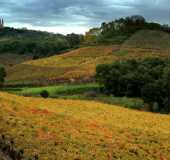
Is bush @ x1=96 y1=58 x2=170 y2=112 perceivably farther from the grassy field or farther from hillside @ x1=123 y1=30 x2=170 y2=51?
hillside @ x1=123 y1=30 x2=170 y2=51

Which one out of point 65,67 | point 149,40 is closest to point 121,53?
point 65,67

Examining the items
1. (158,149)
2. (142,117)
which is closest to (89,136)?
(158,149)

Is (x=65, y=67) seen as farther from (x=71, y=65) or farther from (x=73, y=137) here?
(x=73, y=137)

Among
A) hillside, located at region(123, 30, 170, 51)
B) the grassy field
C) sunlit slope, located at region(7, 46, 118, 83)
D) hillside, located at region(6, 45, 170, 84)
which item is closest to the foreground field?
the grassy field

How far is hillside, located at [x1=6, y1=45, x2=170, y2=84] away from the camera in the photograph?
391 ft

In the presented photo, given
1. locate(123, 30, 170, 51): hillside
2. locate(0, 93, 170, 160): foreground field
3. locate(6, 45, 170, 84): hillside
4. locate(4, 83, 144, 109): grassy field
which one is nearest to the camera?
locate(0, 93, 170, 160): foreground field

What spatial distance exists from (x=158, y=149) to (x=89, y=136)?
3878 mm

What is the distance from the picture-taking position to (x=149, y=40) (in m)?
184

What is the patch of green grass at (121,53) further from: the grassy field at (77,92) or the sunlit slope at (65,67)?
the grassy field at (77,92)

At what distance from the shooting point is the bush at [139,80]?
3174 inches

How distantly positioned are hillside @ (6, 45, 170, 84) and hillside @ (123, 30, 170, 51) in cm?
914

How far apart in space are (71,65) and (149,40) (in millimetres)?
51066

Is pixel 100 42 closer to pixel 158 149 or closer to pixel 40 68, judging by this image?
pixel 40 68

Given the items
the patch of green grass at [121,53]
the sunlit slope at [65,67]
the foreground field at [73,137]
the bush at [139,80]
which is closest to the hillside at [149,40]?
the sunlit slope at [65,67]
